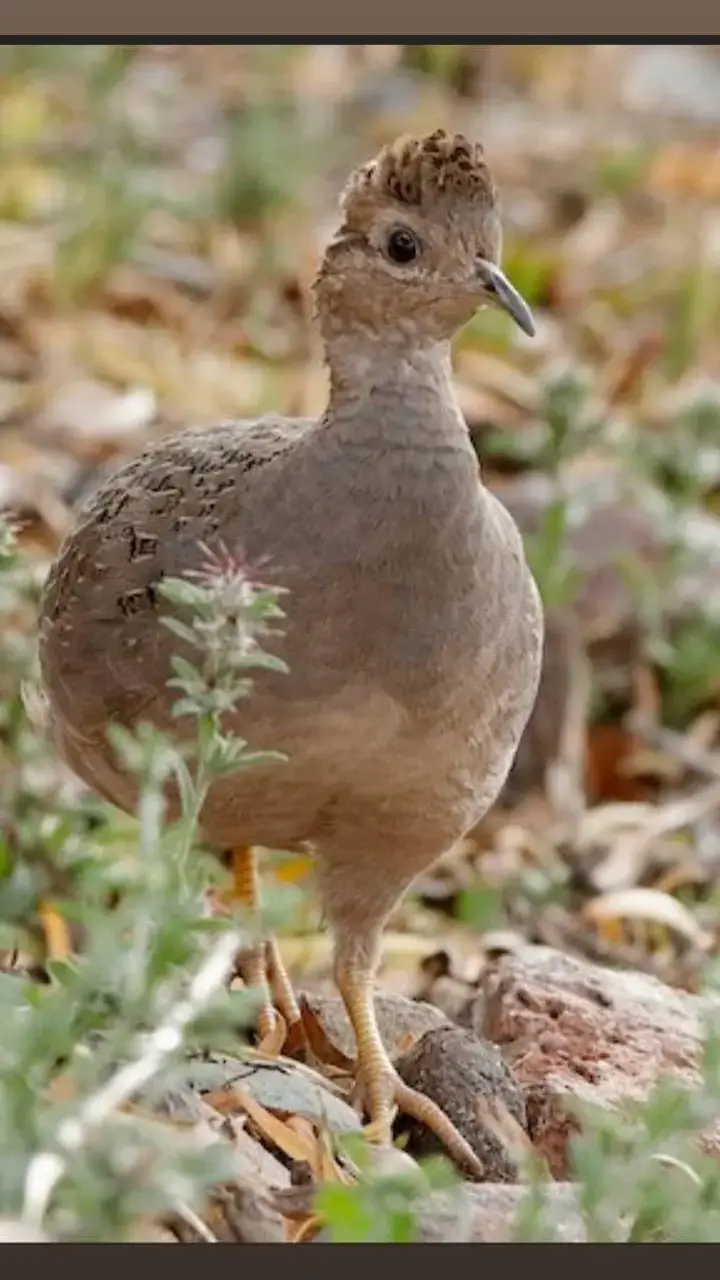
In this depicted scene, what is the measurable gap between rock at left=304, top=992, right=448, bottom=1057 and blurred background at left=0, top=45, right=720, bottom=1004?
47cm

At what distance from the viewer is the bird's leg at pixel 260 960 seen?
4121 millimetres

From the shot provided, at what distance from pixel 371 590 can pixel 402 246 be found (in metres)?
0.49

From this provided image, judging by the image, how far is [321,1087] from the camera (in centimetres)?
375

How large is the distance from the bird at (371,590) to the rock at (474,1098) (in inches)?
1.2

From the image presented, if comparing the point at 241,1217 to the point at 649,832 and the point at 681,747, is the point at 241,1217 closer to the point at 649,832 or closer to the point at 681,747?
the point at 649,832

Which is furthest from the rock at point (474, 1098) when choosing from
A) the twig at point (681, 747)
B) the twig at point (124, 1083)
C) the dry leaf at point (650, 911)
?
the twig at point (681, 747)

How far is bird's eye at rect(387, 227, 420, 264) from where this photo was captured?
3.69m

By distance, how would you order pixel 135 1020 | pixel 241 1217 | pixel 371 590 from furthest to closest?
pixel 371 590 → pixel 241 1217 → pixel 135 1020

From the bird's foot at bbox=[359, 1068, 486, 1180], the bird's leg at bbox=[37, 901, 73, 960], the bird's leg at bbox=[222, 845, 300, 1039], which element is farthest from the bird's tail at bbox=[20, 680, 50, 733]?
the bird's foot at bbox=[359, 1068, 486, 1180]

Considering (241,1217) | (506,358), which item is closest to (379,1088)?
(241,1217)

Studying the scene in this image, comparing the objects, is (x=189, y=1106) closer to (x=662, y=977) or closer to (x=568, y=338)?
(x=662, y=977)

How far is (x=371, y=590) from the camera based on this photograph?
357 cm

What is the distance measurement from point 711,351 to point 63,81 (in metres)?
2.27

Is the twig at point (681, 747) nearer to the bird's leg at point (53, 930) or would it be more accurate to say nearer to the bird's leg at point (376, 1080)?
the bird's leg at point (53, 930)
